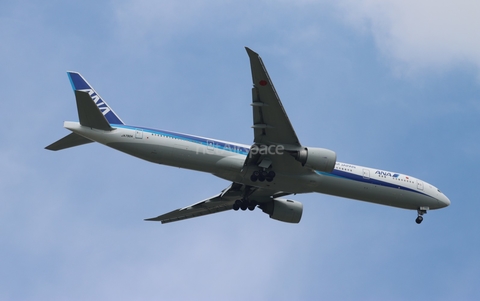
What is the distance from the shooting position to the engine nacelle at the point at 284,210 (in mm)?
34688

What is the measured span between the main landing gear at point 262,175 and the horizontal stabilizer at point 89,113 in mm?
7002

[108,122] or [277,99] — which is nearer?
[277,99]

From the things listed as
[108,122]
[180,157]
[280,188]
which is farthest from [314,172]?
[108,122]

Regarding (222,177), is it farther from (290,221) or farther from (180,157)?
(290,221)

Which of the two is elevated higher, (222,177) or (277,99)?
(277,99)

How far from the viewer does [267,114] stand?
2642cm

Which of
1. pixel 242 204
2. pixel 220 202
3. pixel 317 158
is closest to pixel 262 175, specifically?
pixel 317 158

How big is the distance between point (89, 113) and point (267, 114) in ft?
25.1

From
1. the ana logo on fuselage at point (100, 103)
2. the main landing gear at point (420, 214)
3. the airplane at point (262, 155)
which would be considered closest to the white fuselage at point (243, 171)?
the airplane at point (262, 155)

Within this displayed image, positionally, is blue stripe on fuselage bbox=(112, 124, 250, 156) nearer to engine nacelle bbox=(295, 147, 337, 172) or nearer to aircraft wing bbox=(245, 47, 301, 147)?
aircraft wing bbox=(245, 47, 301, 147)

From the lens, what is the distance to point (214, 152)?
28891mm

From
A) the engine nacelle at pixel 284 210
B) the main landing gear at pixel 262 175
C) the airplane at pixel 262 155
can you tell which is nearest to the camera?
→ the airplane at pixel 262 155

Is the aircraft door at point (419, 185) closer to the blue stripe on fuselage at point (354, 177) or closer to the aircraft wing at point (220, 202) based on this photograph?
the blue stripe on fuselage at point (354, 177)

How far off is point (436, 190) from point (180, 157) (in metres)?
14.1
